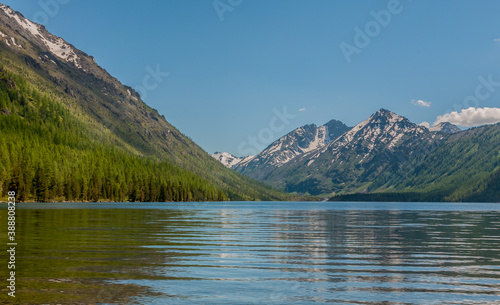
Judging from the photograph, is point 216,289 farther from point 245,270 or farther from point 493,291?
point 493,291

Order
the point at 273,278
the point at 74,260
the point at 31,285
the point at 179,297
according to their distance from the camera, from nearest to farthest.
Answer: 1. the point at 179,297
2. the point at 31,285
3. the point at 273,278
4. the point at 74,260

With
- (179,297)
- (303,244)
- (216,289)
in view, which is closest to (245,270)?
(216,289)

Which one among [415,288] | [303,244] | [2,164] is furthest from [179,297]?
[2,164]

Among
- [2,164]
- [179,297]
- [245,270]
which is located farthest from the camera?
[2,164]

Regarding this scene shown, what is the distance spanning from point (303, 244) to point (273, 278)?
62.6 ft

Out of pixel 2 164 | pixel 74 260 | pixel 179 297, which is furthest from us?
pixel 2 164

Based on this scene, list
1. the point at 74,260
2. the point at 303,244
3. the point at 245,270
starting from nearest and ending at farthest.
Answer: the point at 245,270 → the point at 74,260 → the point at 303,244

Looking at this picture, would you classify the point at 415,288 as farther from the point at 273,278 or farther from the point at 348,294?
the point at 273,278

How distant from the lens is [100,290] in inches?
835

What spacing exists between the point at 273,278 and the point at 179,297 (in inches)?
264

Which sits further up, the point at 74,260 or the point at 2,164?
the point at 2,164

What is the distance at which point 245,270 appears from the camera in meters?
28.1

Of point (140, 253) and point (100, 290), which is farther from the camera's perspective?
point (140, 253)

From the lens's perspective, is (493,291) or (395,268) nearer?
(493,291)
